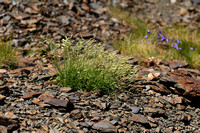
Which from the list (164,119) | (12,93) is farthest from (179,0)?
(12,93)

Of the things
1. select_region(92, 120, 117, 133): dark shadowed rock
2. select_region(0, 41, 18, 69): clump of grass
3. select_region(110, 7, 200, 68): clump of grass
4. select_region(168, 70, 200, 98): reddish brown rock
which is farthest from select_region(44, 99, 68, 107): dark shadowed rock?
select_region(110, 7, 200, 68): clump of grass

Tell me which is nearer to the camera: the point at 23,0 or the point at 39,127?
the point at 39,127

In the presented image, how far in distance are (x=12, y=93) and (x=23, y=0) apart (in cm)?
388

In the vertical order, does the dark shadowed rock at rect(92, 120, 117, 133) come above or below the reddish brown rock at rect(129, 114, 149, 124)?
above

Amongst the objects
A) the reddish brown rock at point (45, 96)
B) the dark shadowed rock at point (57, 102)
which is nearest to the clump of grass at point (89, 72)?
the reddish brown rock at point (45, 96)

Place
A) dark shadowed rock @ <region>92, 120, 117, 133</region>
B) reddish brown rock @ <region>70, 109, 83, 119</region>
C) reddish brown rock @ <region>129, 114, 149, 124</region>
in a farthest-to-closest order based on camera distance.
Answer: reddish brown rock @ <region>129, 114, 149, 124</region> → reddish brown rock @ <region>70, 109, 83, 119</region> → dark shadowed rock @ <region>92, 120, 117, 133</region>

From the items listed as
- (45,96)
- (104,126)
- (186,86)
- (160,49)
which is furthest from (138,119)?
(160,49)

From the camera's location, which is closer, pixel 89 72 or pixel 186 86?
pixel 89 72

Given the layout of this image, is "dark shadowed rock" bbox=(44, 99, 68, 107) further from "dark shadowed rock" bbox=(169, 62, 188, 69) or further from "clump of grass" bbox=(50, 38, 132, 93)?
"dark shadowed rock" bbox=(169, 62, 188, 69)

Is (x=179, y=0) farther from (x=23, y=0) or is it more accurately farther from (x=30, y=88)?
(x=30, y=88)

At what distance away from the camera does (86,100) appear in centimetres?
297

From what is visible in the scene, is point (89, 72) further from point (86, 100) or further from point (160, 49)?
point (160, 49)

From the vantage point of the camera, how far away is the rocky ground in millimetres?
2470

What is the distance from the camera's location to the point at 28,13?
5.68 m
